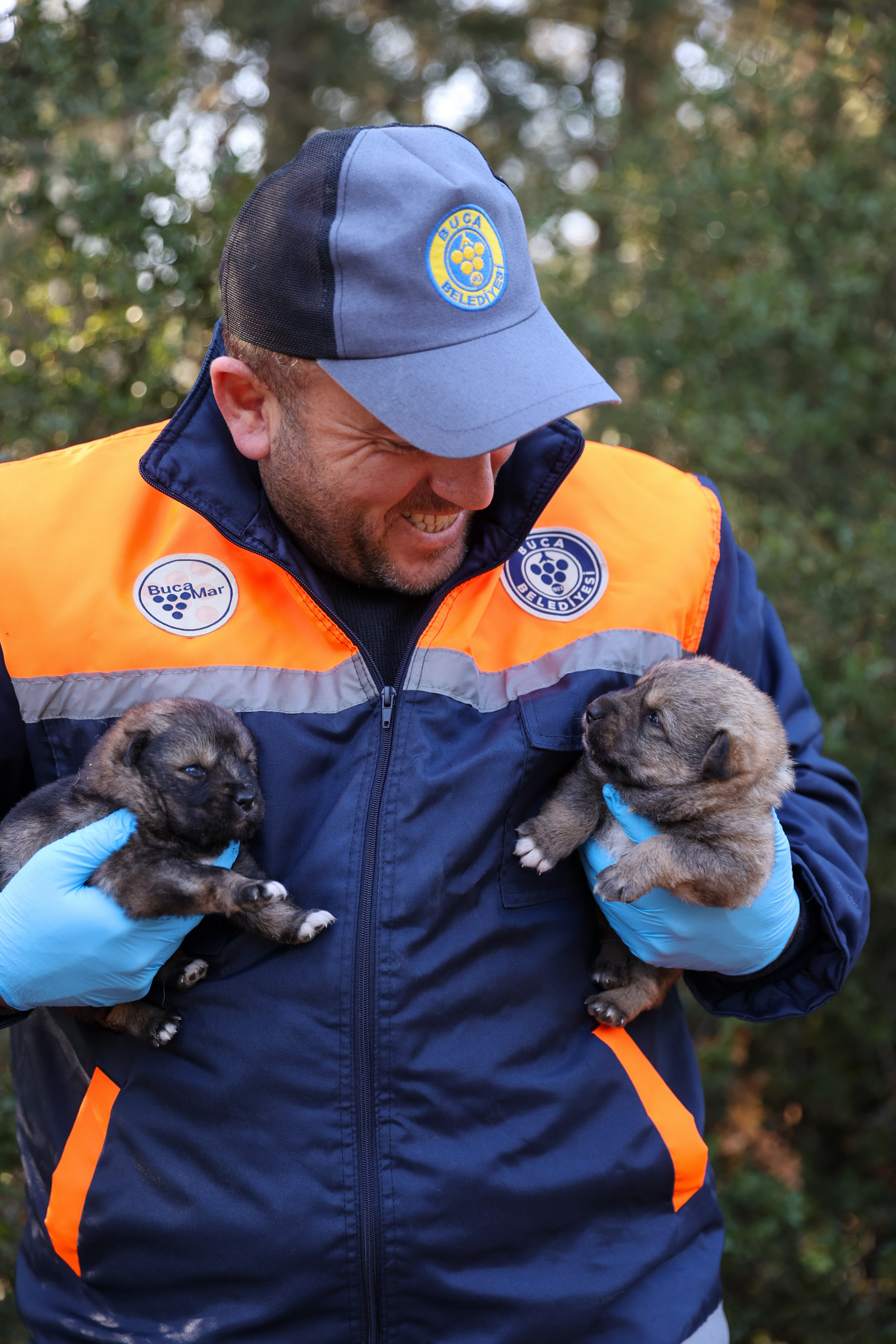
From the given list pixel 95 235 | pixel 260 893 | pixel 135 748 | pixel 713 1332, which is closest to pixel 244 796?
pixel 260 893

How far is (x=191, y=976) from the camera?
2645 millimetres

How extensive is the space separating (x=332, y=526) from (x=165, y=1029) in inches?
51.0

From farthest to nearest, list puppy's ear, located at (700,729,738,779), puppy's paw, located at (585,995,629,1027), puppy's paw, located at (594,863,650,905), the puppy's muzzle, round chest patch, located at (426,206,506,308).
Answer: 1. puppy's ear, located at (700,729,738,779)
2. puppy's paw, located at (594,863,650,905)
3. puppy's paw, located at (585,995,629,1027)
4. the puppy's muzzle
5. round chest patch, located at (426,206,506,308)

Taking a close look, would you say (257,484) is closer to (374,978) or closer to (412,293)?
(412,293)

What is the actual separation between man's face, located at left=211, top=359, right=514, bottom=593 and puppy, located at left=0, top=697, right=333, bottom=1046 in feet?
1.81

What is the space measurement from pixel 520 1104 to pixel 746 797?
108 cm

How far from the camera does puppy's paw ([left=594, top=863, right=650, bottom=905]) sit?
9.36ft

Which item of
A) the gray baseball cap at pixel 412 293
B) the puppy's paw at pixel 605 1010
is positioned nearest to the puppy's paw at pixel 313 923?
the puppy's paw at pixel 605 1010

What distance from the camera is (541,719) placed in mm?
2789

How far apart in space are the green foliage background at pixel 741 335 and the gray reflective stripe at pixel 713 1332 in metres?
2.68

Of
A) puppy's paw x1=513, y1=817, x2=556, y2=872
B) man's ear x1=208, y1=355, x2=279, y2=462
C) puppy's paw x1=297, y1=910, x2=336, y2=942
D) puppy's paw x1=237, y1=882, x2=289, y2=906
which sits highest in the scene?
man's ear x1=208, y1=355, x2=279, y2=462

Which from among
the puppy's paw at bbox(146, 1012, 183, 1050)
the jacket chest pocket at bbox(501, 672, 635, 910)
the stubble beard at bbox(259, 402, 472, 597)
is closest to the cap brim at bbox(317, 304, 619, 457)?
the stubble beard at bbox(259, 402, 472, 597)

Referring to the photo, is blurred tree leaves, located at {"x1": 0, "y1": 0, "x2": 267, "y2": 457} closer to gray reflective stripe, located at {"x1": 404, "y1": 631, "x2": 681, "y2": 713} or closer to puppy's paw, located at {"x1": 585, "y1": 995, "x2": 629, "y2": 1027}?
gray reflective stripe, located at {"x1": 404, "y1": 631, "x2": 681, "y2": 713}

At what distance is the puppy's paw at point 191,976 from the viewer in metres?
2.63
